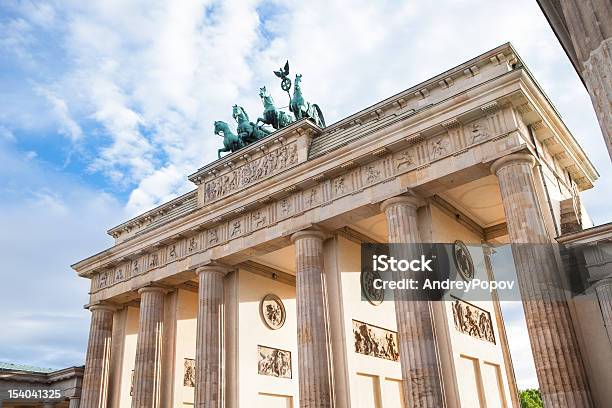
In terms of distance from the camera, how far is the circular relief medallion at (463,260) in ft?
60.0

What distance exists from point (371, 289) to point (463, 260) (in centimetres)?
339

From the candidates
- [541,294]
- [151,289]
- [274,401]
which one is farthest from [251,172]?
[541,294]

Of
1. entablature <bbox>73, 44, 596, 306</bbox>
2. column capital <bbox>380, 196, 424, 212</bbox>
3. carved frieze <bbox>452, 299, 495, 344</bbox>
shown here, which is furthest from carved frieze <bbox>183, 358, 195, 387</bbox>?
carved frieze <bbox>452, 299, 495, 344</bbox>

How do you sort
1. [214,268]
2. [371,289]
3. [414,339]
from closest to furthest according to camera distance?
[414,339], [371,289], [214,268]

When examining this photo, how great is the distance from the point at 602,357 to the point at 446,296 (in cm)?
465

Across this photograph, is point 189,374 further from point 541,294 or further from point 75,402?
point 541,294

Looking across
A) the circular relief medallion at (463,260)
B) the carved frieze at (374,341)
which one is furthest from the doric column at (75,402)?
the circular relief medallion at (463,260)

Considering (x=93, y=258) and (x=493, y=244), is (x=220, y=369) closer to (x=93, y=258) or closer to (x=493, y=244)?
(x=93, y=258)

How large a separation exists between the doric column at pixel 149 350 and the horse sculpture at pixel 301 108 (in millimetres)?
9184

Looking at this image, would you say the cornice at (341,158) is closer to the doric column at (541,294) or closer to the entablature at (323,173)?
the entablature at (323,173)

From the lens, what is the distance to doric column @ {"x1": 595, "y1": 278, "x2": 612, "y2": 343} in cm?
1274

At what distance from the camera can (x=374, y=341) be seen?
19078 millimetres

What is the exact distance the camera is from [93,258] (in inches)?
1003

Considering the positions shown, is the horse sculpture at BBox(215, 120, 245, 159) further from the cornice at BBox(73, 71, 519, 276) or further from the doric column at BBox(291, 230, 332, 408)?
the doric column at BBox(291, 230, 332, 408)
